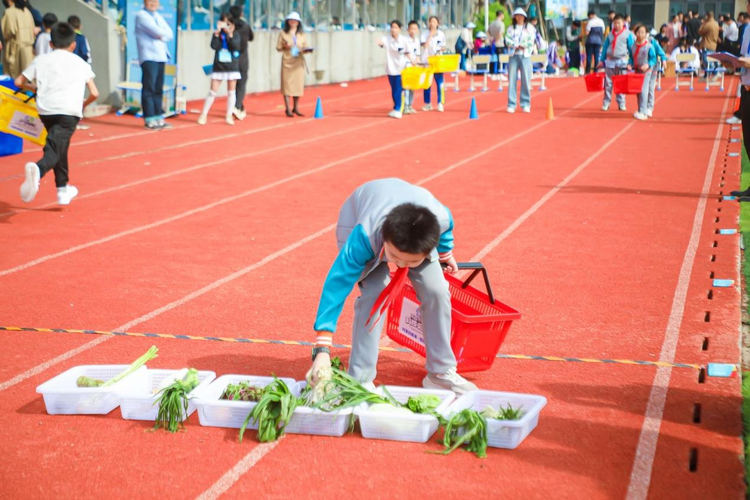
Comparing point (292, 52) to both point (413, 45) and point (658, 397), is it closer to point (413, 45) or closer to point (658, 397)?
point (413, 45)

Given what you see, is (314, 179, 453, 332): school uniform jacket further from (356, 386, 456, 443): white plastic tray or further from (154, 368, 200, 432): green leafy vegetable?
(154, 368, 200, 432): green leafy vegetable

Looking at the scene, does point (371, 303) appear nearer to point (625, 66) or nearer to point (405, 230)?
point (405, 230)

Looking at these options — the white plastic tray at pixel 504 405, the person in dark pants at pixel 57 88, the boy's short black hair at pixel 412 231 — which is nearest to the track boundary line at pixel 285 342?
the white plastic tray at pixel 504 405

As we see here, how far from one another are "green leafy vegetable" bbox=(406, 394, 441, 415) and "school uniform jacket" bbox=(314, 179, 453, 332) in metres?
0.57

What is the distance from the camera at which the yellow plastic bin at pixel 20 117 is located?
10.1 meters

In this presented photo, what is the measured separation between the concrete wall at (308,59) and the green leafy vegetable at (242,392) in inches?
744

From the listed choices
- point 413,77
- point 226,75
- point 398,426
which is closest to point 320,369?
point 398,426

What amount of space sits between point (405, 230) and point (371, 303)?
788 mm

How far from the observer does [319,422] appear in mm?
4551

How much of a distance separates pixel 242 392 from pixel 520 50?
56.6 feet

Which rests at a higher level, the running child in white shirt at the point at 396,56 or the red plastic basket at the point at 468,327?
the running child in white shirt at the point at 396,56

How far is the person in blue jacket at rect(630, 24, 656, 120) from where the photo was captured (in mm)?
19562

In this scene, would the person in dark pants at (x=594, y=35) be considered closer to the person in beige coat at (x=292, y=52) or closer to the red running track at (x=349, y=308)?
the person in beige coat at (x=292, y=52)

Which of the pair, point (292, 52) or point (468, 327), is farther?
point (292, 52)
